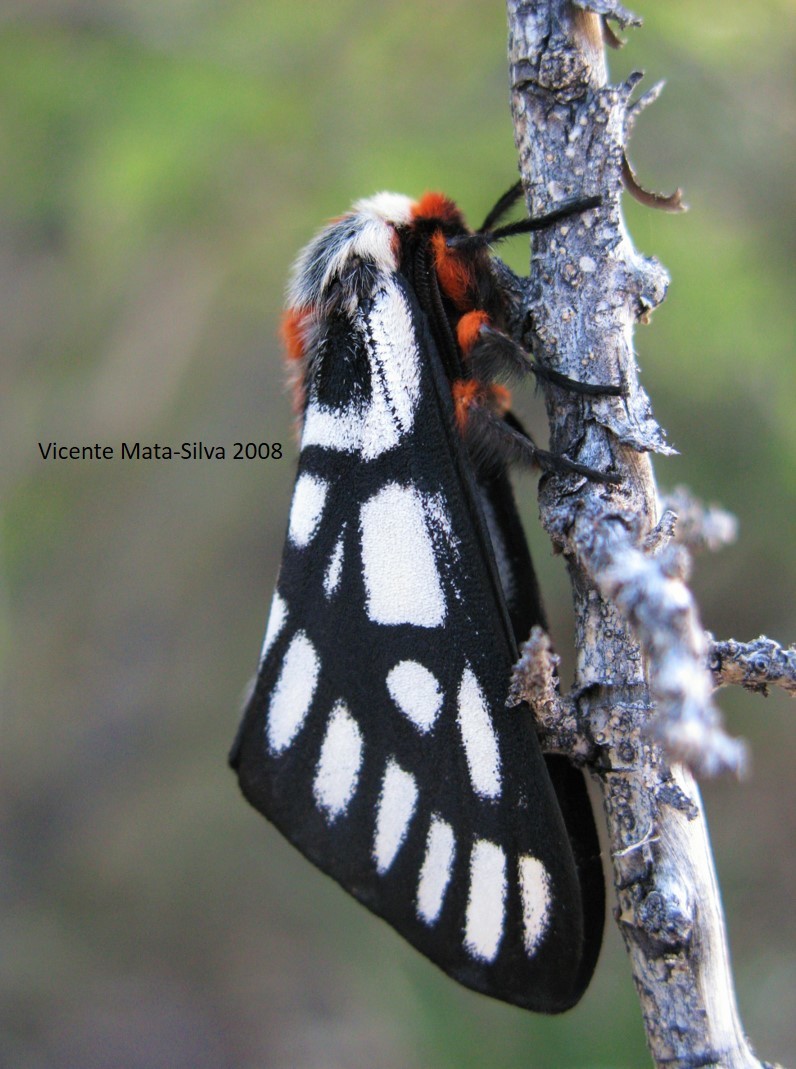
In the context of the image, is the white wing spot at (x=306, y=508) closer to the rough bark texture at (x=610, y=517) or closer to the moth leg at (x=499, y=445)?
the moth leg at (x=499, y=445)

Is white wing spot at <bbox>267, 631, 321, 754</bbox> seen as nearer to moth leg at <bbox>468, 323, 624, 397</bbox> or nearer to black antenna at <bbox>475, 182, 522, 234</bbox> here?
moth leg at <bbox>468, 323, 624, 397</bbox>

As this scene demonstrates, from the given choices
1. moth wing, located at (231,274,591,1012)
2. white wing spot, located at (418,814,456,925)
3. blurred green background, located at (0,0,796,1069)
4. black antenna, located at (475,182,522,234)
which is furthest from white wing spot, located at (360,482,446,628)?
blurred green background, located at (0,0,796,1069)

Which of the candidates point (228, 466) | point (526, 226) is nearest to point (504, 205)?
point (526, 226)

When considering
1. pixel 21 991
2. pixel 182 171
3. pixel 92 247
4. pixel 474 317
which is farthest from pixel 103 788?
pixel 474 317

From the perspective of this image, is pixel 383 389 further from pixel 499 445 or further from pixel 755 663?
pixel 755 663

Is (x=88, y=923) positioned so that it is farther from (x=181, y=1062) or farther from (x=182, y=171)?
(x=182, y=171)

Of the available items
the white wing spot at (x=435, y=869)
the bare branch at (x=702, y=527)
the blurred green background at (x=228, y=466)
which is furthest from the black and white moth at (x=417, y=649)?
the blurred green background at (x=228, y=466)

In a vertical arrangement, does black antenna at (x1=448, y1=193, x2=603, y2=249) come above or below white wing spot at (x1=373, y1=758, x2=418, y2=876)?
above
